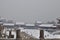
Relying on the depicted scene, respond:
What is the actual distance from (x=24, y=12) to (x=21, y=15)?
0.31ft

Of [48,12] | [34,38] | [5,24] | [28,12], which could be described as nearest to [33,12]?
[28,12]

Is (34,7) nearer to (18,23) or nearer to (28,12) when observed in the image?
(28,12)

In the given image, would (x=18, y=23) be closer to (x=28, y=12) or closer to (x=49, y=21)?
(x=28, y=12)

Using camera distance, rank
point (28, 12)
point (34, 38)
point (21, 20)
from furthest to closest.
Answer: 1. point (28, 12)
2. point (21, 20)
3. point (34, 38)

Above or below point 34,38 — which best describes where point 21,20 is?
above

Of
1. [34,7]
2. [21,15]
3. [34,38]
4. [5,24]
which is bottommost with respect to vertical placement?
[34,38]

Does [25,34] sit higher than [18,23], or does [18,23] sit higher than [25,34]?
[18,23]

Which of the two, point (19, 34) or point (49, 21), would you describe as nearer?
point (19, 34)

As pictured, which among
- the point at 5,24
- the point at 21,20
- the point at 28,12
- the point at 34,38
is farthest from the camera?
the point at 28,12

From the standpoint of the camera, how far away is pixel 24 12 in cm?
258

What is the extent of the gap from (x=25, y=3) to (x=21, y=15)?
0.27m

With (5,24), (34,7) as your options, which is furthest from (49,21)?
(5,24)

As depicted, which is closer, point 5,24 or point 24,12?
point 5,24

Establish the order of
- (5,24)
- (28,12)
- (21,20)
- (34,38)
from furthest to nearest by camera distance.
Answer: (28,12), (21,20), (5,24), (34,38)
